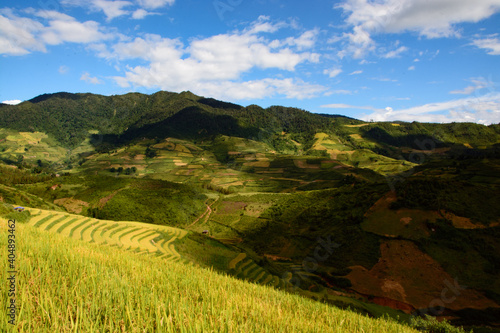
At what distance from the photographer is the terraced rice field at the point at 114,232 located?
100 feet

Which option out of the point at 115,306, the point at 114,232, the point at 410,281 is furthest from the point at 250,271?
the point at 115,306

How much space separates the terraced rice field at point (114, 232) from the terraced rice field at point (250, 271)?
8.09 metres

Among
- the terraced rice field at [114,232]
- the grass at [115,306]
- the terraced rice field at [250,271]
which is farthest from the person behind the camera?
the terraced rice field at [250,271]

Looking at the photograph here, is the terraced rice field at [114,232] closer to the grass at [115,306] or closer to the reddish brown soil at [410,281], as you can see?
the grass at [115,306]

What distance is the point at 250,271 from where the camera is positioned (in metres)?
34.9

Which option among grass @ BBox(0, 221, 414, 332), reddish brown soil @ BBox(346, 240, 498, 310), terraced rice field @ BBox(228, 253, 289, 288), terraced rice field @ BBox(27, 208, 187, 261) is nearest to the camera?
grass @ BBox(0, 221, 414, 332)

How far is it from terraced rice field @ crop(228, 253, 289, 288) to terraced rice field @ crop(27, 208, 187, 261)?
8095 mm

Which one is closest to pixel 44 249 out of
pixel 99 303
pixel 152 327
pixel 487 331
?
pixel 99 303

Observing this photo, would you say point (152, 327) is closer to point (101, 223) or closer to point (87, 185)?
point (101, 223)

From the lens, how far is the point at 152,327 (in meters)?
3.07

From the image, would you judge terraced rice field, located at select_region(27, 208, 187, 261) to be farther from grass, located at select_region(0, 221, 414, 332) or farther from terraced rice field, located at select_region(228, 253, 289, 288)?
grass, located at select_region(0, 221, 414, 332)

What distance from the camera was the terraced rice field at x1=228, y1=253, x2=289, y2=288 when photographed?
31.8 metres

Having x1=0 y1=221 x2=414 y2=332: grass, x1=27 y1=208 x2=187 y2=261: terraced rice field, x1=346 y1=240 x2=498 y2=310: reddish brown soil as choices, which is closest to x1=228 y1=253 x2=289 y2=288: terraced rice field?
x1=27 y1=208 x2=187 y2=261: terraced rice field

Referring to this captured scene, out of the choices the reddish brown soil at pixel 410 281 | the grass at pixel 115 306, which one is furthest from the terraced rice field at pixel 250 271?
the grass at pixel 115 306
